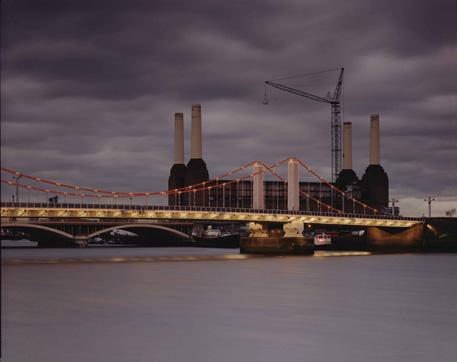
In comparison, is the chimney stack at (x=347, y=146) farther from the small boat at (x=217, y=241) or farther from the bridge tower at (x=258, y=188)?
the bridge tower at (x=258, y=188)

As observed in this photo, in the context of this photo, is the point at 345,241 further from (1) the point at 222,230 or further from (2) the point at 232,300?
(2) the point at 232,300

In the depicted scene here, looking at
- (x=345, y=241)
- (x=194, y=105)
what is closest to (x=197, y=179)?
(x=194, y=105)

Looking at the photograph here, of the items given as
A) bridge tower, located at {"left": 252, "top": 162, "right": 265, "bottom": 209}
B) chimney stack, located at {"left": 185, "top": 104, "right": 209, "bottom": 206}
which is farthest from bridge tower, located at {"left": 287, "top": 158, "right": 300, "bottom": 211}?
chimney stack, located at {"left": 185, "top": 104, "right": 209, "bottom": 206}

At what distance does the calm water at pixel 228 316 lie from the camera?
1603cm

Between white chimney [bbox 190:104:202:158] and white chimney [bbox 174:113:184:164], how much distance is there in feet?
12.1

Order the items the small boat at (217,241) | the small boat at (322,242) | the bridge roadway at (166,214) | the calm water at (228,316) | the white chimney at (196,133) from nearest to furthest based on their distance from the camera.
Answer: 1. the calm water at (228,316)
2. the bridge roadway at (166,214)
3. the small boat at (322,242)
4. the small boat at (217,241)
5. the white chimney at (196,133)

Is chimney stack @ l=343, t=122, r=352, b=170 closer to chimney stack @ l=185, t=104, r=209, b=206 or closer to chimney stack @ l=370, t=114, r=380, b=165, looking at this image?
chimney stack @ l=370, t=114, r=380, b=165

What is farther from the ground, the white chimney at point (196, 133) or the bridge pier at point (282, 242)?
the white chimney at point (196, 133)

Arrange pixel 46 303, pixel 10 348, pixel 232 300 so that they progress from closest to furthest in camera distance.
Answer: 1. pixel 10 348
2. pixel 46 303
3. pixel 232 300

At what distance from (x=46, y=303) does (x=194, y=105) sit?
97.4 metres

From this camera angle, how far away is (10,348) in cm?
1527

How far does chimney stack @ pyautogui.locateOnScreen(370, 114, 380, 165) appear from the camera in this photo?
453 ft

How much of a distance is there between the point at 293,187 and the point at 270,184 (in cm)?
6614

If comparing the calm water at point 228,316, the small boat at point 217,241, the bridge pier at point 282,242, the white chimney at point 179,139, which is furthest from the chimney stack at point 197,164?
the calm water at point 228,316
